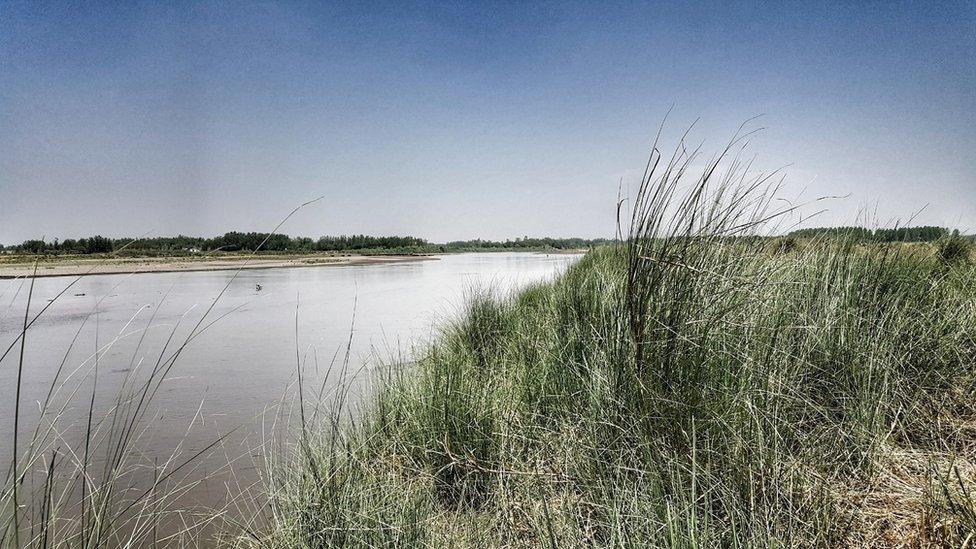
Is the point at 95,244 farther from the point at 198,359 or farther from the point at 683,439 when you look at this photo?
the point at 683,439

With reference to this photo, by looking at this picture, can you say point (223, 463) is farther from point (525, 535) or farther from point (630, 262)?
point (630, 262)

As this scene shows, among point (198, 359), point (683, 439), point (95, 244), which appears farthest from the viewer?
point (95, 244)

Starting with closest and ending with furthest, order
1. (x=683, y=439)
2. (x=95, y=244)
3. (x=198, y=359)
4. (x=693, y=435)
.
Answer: (x=693, y=435) → (x=683, y=439) → (x=198, y=359) → (x=95, y=244)

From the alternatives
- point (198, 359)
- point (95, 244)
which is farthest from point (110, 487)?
point (95, 244)

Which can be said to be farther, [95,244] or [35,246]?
[95,244]

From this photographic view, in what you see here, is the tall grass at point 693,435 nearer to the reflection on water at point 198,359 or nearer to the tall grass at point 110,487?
the tall grass at point 110,487

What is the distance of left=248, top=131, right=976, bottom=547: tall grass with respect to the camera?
1.55 m

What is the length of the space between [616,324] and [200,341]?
728 centimetres

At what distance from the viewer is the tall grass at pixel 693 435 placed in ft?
5.10

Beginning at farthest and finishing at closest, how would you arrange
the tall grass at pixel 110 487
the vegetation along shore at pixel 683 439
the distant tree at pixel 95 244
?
the distant tree at pixel 95 244, the tall grass at pixel 110 487, the vegetation along shore at pixel 683 439

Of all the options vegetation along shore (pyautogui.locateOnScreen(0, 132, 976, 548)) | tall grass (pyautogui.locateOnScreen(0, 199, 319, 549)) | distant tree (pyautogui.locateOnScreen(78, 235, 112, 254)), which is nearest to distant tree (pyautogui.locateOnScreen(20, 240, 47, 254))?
tall grass (pyautogui.locateOnScreen(0, 199, 319, 549))

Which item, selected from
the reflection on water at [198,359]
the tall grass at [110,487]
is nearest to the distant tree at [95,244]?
the reflection on water at [198,359]

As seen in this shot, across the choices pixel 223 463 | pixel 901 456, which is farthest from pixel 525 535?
pixel 223 463

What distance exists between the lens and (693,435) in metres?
1.50
